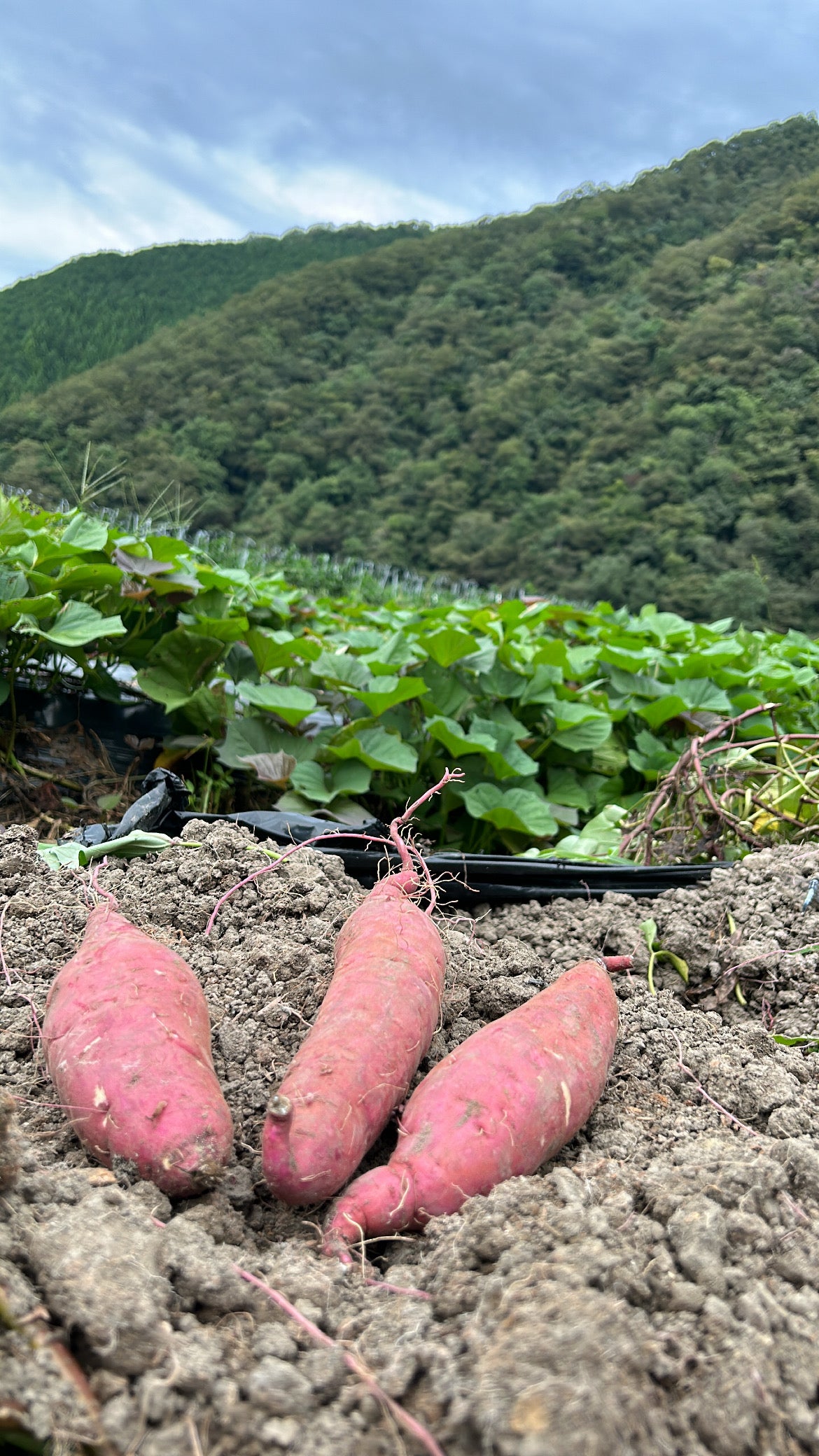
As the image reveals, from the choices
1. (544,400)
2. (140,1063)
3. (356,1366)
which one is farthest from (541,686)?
(544,400)

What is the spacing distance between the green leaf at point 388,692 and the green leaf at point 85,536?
3.71 feet

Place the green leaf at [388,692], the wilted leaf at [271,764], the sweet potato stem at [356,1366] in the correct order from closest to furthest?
the sweet potato stem at [356,1366] → the wilted leaf at [271,764] → the green leaf at [388,692]

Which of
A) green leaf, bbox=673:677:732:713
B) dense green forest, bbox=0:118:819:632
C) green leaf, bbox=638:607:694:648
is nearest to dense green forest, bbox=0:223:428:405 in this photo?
dense green forest, bbox=0:118:819:632

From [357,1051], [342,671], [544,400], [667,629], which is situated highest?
[544,400]

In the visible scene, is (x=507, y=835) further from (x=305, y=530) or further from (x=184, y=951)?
(x=305, y=530)

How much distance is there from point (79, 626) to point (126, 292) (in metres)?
49.8

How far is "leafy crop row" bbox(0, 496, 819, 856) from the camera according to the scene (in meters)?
2.96

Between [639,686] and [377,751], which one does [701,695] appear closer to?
[639,686]

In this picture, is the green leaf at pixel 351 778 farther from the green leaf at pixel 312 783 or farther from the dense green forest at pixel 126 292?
the dense green forest at pixel 126 292

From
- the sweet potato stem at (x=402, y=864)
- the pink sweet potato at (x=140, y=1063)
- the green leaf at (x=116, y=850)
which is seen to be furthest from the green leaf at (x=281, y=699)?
the pink sweet potato at (x=140, y=1063)

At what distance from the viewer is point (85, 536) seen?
3.22 m

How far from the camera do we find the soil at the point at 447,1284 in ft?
2.08

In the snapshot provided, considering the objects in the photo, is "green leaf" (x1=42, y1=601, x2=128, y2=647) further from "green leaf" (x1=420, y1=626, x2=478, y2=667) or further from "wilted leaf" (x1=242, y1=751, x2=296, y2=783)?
"green leaf" (x1=420, y1=626, x2=478, y2=667)

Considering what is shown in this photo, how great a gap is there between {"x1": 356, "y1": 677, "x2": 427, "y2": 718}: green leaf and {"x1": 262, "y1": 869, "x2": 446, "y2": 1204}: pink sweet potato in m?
1.65
